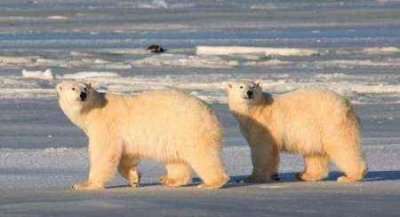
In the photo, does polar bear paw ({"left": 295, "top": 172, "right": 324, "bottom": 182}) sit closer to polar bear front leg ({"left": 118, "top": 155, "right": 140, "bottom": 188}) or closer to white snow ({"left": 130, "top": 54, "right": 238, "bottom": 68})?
polar bear front leg ({"left": 118, "top": 155, "right": 140, "bottom": 188})

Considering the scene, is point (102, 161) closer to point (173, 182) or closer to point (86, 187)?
point (86, 187)

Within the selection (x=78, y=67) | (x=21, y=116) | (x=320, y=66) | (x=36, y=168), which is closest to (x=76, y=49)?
(x=78, y=67)

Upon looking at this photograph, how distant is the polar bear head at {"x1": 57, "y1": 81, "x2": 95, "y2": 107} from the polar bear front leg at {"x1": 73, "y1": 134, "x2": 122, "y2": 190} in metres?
0.27

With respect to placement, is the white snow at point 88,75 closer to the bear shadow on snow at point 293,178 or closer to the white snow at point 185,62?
the white snow at point 185,62

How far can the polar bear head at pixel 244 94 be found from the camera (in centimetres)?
856

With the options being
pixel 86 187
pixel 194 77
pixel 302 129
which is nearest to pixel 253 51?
pixel 194 77

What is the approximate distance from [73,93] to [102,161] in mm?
475

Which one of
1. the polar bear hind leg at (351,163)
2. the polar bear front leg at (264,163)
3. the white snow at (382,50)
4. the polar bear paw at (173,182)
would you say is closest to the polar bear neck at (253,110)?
the polar bear front leg at (264,163)

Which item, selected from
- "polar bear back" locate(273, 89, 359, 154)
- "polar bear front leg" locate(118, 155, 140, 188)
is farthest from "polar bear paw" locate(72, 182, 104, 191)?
"polar bear back" locate(273, 89, 359, 154)

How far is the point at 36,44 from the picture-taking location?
87.5 ft

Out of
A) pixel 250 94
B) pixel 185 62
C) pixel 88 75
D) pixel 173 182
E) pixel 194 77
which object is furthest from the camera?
pixel 185 62

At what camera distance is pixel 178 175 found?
827 centimetres

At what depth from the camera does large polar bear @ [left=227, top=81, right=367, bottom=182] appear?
8.39 meters

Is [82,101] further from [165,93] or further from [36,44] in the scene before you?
[36,44]
